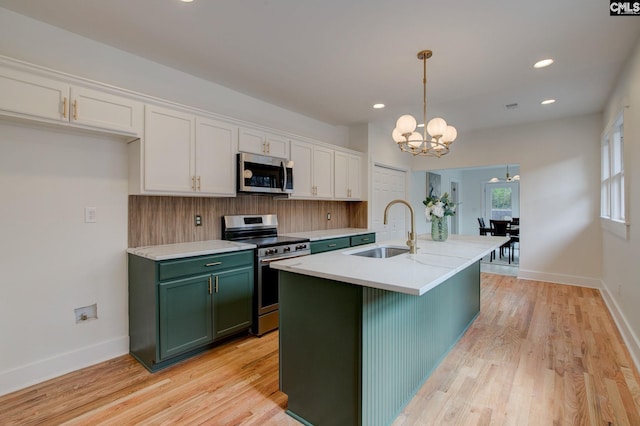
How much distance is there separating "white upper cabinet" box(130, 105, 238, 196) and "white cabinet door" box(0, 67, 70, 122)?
536 millimetres

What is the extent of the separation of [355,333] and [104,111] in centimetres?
236

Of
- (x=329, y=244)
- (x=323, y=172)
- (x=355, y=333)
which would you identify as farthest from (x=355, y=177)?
(x=355, y=333)

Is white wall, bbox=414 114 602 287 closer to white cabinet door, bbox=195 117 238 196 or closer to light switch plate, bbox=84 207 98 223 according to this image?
white cabinet door, bbox=195 117 238 196

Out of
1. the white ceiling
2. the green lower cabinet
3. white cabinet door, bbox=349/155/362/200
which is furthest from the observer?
white cabinet door, bbox=349/155/362/200

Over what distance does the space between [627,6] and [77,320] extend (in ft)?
15.2

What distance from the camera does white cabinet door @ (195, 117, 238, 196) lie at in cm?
284

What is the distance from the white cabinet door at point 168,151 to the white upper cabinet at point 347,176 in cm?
220

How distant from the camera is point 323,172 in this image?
422 centimetres

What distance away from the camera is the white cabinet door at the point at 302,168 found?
3807mm

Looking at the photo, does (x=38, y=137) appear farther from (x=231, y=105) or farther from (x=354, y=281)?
(x=354, y=281)

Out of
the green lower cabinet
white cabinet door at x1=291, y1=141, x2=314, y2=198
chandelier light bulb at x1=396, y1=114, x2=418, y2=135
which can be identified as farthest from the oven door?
chandelier light bulb at x1=396, y1=114, x2=418, y2=135

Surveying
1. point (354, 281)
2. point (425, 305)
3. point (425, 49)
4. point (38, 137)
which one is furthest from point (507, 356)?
point (38, 137)

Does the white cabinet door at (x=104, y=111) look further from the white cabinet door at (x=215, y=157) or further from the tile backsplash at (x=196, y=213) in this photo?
the tile backsplash at (x=196, y=213)

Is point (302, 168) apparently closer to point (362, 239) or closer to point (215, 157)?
point (215, 157)
